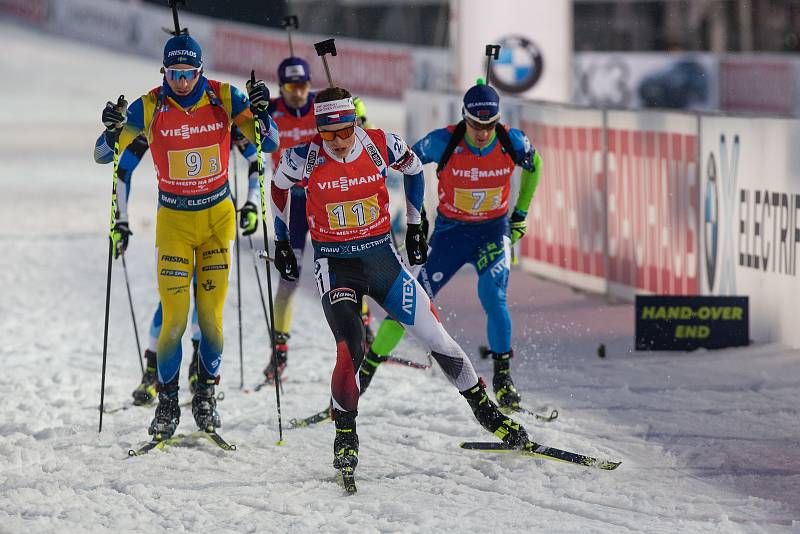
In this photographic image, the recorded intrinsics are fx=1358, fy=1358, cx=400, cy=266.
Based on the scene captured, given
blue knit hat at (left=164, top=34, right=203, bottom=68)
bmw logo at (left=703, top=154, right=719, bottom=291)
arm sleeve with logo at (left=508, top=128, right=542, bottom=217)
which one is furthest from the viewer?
bmw logo at (left=703, top=154, right=719, bottom=291)

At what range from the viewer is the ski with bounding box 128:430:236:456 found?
746 centimetres

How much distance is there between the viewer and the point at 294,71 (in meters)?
9.51

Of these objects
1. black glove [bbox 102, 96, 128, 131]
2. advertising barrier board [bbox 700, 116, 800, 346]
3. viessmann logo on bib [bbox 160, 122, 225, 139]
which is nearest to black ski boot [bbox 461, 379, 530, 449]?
viessmann logo on bib [bbox 160, 122, 225, 139]

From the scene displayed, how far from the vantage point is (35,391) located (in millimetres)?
9086

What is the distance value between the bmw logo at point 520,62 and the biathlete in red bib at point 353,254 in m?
11.3

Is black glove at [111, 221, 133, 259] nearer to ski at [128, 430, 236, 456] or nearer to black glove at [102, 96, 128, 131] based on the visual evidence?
black glove at [102, 96, 128, 131]

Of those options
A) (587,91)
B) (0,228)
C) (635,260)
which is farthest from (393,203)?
(587,91)

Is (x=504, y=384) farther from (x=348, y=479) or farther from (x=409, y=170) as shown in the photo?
(x=348, y=479)

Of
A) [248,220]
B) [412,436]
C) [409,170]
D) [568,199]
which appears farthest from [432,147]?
[568,199]

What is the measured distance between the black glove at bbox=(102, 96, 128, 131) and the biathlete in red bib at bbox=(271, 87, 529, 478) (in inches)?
48.6

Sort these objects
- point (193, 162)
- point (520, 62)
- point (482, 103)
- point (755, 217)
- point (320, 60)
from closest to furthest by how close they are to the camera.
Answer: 1. point (193, 162)
2. point (482, 103)
3. point (755, 217)
4. point (520, 62)
5. point (320, 60)

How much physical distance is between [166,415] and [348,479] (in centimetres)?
153

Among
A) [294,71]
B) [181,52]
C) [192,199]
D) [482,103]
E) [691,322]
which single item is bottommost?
[691,322]

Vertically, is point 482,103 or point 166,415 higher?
point 482,103
